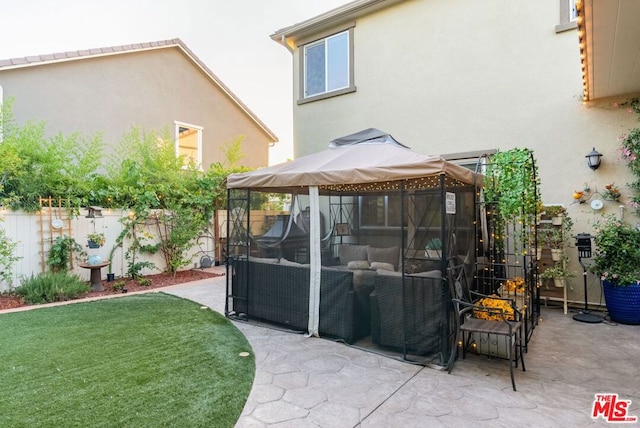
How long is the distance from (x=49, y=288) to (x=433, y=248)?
6.12 metres

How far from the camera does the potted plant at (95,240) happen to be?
23.1 feet

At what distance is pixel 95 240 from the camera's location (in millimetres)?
7102

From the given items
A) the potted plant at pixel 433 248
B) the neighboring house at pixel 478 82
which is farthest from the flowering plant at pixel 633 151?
the potted plant at pixel 433 248

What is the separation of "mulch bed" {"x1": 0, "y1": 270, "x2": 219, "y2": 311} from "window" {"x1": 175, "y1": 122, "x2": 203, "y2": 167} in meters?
4.66

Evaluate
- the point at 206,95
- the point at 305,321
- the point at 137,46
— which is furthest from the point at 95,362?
the point at 206,95

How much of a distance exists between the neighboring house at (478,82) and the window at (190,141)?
16.1ft

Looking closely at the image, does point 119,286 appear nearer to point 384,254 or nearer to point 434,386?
point 384,254

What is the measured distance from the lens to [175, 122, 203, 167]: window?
39.6ft

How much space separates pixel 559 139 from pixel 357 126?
3.77m

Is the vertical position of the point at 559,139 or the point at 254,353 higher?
the point at 559,139

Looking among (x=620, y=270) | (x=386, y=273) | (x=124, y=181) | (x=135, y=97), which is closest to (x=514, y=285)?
(x=620, y=270)

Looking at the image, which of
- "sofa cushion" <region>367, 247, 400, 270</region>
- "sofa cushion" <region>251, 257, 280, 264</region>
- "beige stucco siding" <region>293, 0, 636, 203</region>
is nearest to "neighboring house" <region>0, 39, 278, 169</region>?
"sofa cushion" <region>251, 257, 280, 264</region>

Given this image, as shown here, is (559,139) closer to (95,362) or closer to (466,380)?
(466,380)

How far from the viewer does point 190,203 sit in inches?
354
